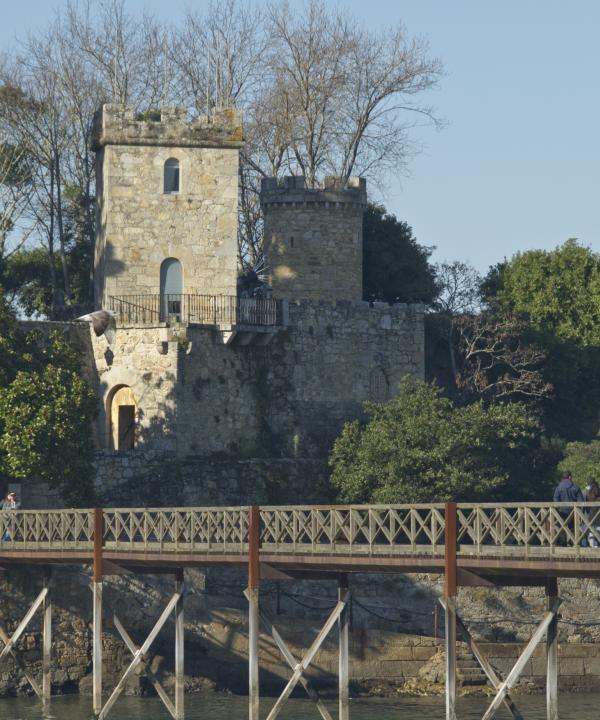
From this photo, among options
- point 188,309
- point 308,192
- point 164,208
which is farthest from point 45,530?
point 308,192

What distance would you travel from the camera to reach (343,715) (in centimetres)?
4259

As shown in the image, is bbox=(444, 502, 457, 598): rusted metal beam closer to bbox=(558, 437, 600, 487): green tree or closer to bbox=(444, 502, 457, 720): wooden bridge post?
bbox=(444, 502, 457, 720): wooden bridge post

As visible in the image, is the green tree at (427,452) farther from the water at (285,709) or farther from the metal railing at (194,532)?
the metal railing at (194,532)

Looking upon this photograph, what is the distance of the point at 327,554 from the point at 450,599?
3.38m

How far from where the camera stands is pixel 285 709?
50.1 m

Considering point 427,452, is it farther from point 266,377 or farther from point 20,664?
point 20,664

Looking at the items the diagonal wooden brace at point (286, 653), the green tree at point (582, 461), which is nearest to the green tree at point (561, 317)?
the green tree at point (582, 461)

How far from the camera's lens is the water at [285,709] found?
159 ft

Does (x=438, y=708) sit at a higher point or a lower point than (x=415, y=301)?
lower

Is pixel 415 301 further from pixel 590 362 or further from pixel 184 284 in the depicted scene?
pixel 184 284

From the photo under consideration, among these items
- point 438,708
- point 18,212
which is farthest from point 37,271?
point 438,708

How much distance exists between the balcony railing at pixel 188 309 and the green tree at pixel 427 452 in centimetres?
469

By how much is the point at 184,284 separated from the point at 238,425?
4.64 meters

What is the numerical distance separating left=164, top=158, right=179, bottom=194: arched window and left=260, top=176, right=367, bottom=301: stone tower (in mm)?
5235
